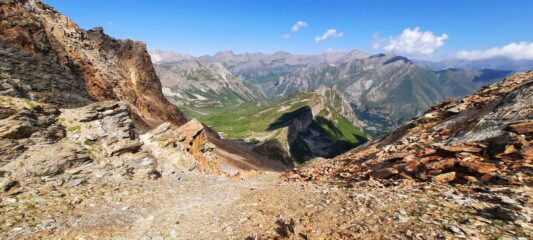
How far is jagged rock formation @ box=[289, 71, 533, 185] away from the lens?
70.3ft

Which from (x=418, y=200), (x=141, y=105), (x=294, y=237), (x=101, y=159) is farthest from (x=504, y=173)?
(x=141, y=105)

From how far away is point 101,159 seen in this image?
28.7 metres

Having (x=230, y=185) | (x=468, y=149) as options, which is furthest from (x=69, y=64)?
(x=468, y=149)

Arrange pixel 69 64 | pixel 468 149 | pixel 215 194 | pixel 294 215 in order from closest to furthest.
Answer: pixel 294 215
pixel 468 149
pixel 215 194
pixel 69 64

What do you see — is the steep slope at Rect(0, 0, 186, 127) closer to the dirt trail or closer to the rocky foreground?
the rocky foreground

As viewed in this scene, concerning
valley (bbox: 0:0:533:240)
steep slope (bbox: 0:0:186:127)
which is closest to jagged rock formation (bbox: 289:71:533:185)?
valley (bbox: 0:0:533:240)

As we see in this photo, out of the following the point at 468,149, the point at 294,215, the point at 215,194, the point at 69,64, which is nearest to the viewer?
the point at 294,215

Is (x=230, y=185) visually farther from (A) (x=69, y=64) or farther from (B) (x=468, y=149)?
(A) (x=69, y=64)

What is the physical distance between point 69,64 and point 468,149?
55633 mm

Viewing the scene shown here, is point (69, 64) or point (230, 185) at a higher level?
point (69, 64)

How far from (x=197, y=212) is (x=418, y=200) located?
13.4m

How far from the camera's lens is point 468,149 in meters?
24.5

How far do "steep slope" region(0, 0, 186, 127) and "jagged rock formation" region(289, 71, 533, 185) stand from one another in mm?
27247

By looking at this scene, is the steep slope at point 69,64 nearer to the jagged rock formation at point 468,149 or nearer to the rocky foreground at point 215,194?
the rocky foreground at point 215,194
